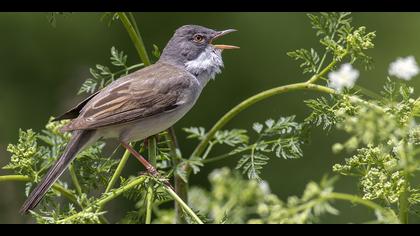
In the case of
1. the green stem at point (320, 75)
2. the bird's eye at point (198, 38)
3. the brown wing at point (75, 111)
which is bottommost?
the green stem at point (320, 75)

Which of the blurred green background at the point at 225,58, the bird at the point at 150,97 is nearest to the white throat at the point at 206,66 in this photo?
the bird at the point at 150,97

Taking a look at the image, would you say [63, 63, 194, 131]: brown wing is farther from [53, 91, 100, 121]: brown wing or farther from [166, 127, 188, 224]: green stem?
[166, 127, 188, 224]: green stem

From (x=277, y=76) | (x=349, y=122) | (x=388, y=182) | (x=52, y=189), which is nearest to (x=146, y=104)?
(x=52, y=189)

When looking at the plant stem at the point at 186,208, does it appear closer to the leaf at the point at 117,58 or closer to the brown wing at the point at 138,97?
the leaf at the point at 117,58

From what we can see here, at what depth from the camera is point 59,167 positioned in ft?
11.5

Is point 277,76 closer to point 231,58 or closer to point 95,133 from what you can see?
point 231,58

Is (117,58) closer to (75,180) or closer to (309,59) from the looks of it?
(75,180)

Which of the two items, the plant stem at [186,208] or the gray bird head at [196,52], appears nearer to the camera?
the plant stem at [186,208]

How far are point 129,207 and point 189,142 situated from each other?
108 cm

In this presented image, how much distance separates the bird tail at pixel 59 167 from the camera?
3.26 meters

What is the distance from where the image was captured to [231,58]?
26.0 ft

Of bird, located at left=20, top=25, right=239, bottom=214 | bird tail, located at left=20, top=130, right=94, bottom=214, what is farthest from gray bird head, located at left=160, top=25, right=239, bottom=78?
bird tail, located at left=20, top=130, right=94, bottom=214

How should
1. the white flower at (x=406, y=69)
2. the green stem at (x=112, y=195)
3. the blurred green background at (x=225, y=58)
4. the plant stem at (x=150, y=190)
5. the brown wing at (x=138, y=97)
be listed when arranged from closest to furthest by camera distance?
the white flower at (x=406, y=69), the green stem at (x=112, y=195), the plant stem at (x=150, y=190), the brown wing at (x=138, y=97), the blurred green background at (x=225, y=58)

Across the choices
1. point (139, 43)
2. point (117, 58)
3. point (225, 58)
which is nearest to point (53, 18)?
point (139, 43)
